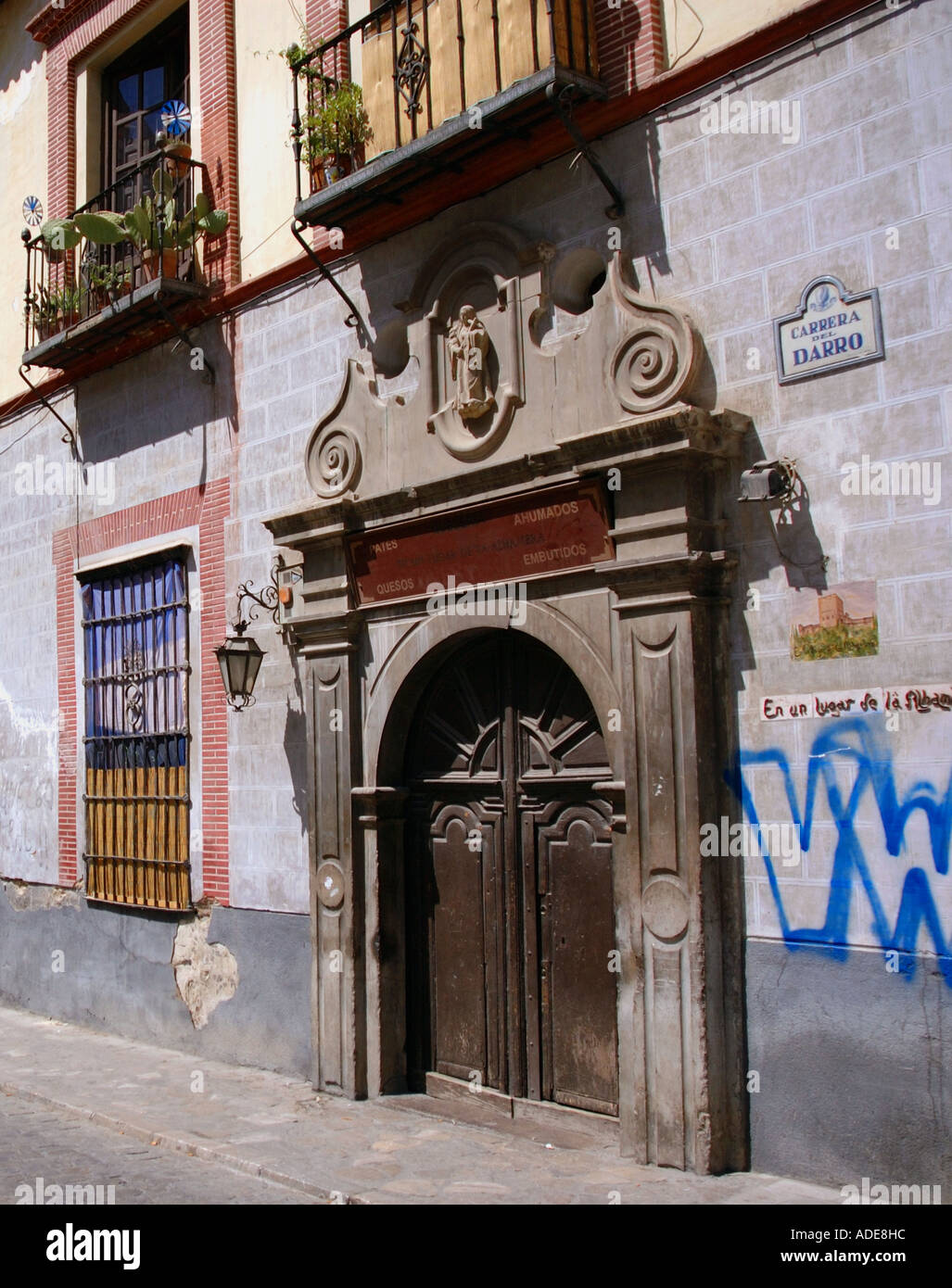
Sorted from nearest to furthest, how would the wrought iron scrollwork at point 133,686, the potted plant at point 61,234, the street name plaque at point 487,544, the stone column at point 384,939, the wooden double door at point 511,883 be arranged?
the street name plaque at point 487,544
the wooden double door at point 511,883
the stone column at point 384,939
the wrought iron scrollwork at point 133,686
the potted plant at point 61,234

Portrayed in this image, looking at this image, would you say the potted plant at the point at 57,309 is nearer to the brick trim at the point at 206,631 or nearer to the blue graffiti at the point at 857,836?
the brick trim at the point at 206,631

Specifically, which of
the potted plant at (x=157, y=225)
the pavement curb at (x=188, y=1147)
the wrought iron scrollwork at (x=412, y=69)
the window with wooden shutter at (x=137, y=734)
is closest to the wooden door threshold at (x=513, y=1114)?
the pavement curb at (x=188, y=1147)

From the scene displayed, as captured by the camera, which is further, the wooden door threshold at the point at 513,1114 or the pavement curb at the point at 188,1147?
the wooden door threshold at the point at 513,1114

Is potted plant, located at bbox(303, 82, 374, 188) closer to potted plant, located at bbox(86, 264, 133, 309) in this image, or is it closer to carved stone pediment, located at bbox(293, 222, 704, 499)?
carved stone pediment, located at bbox(293, 222, 704, 499)

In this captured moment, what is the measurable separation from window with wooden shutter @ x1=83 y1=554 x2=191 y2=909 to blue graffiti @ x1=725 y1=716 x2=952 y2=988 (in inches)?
217

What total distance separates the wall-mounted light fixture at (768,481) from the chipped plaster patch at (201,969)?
18.0 feet

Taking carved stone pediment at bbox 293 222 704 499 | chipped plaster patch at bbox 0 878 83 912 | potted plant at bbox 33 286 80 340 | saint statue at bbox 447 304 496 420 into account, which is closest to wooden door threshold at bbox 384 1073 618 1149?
carved stone pediment at bbox 293 222 704 499

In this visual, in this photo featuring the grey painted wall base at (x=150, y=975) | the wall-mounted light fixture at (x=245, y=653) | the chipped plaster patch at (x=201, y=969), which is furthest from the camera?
the chipped plaster patch at (x=201, y=969)

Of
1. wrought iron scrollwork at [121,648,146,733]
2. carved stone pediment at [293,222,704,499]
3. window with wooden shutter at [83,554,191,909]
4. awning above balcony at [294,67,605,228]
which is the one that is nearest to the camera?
carved stone pediment at [293,222,704,499]

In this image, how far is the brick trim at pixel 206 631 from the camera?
9945 mm

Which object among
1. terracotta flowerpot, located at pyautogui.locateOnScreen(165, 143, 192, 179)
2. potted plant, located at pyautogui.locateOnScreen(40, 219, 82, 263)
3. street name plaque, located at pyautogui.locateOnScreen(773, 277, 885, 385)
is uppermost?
terracotta flowerpot, located at pyautogui.locateOnScreen(165, 143, 192, 179)

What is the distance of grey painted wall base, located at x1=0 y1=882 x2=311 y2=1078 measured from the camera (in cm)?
912

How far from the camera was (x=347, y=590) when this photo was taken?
862cm
